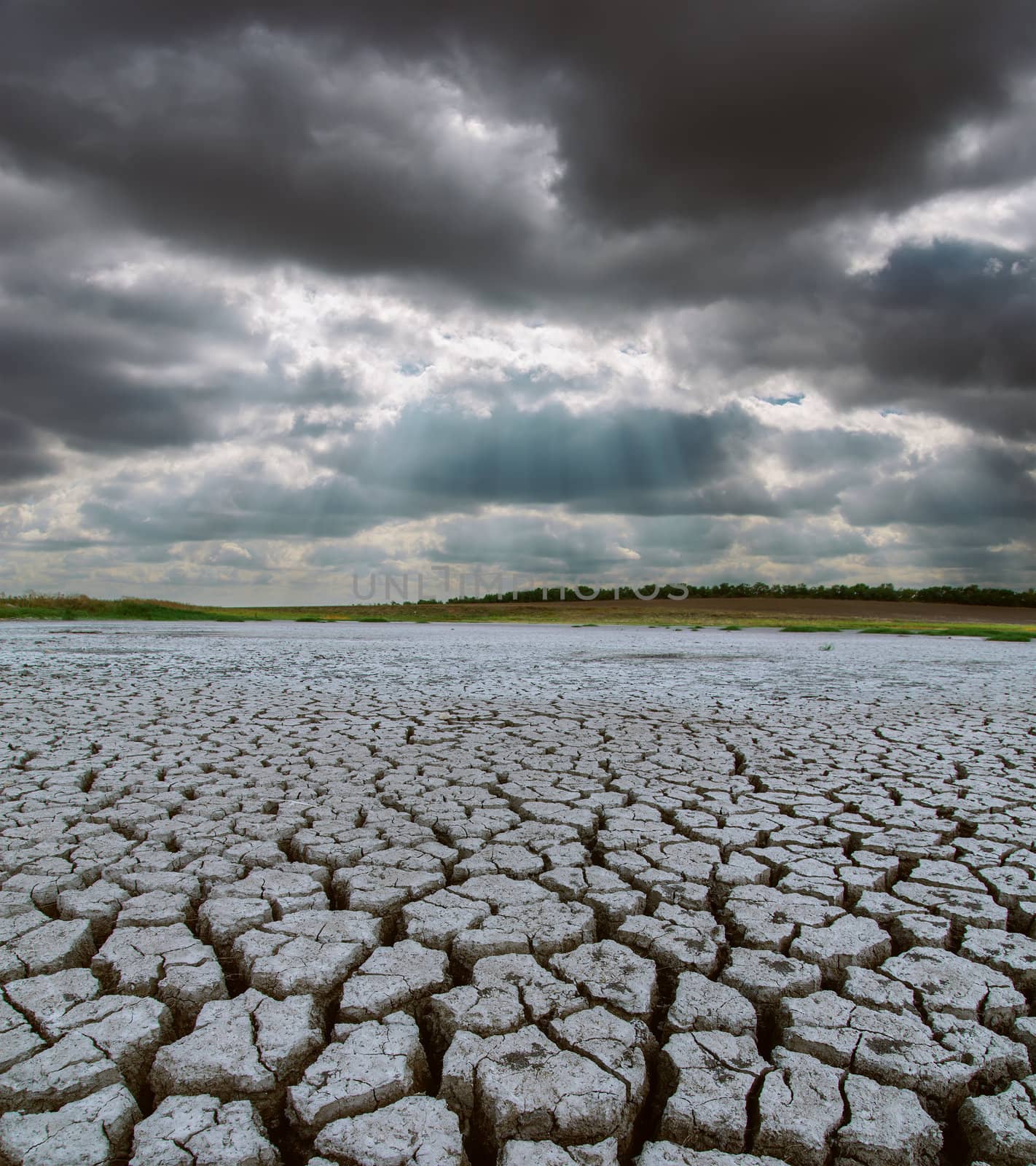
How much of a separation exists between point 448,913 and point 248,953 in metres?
0.53

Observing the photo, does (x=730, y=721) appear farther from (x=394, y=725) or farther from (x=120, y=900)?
(x=120, y=900)

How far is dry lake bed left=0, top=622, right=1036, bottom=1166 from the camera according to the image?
4.32ft

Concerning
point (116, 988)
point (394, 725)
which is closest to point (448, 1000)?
point (116, 988)

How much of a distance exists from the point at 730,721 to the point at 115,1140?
4.60 meters

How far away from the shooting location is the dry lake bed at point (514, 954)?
1.32m

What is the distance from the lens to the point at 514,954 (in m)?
1.86

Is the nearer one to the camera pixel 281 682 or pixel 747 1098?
pixel 747 1098

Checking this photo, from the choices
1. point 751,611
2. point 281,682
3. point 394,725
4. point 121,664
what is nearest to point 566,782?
point 394,725

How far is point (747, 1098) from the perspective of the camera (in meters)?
1.37

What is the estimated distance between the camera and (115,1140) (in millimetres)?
1280

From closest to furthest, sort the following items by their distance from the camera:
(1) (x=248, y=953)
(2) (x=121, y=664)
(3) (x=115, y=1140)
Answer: (3) (x=115, y=1140) → (1) (x=248, y=953) → (2) (x=121, y=664)

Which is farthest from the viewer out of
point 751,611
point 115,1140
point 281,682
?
point 751,611

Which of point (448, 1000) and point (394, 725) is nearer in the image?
point (448, 1000)

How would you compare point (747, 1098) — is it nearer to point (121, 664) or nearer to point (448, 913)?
point (448, 913)
